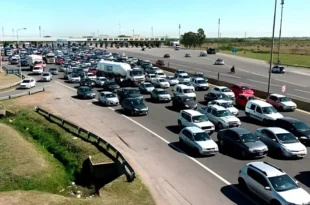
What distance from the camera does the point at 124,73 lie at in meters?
53.8

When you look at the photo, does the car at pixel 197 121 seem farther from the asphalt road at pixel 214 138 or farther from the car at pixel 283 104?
the car at pixel 283 104

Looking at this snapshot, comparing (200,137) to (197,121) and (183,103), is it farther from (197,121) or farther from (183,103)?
(183,103)

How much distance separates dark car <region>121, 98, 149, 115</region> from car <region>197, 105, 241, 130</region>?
20.4 feet

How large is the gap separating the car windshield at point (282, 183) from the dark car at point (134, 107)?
19.1 metres

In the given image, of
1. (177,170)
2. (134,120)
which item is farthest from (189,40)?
(177,170)

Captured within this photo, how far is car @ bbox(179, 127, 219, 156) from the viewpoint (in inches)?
884

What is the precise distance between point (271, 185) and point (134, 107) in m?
19.7

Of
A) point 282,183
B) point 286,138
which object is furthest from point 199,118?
point 282,183

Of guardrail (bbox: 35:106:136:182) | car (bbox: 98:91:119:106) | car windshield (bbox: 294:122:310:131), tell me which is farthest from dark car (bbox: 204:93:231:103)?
guardrail (bbox: 35:106:136:182)

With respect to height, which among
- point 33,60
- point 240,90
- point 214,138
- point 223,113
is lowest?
point 214,138

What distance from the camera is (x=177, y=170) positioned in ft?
66.5

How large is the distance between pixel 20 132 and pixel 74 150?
9.63m

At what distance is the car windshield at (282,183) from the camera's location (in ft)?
51.6

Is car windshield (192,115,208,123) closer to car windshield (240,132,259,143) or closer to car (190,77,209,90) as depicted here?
car windshield (240,132,259,143)
